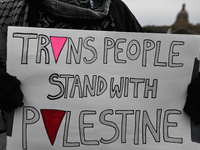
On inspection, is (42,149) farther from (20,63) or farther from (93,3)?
(93,3)

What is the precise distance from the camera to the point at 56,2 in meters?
1.02

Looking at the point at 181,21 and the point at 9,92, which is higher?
the point at 181,21

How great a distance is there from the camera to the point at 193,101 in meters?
1.00

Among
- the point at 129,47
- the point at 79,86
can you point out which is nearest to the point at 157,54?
the point at 129,47

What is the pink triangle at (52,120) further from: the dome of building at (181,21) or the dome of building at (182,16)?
the dome of building at (182,16)

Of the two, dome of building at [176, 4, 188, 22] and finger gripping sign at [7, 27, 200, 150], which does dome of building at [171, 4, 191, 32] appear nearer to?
dome of building at [176, 4, 188, 22]

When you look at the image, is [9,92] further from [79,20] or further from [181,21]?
[181,21]

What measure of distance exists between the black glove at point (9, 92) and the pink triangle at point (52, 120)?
120 millimetres

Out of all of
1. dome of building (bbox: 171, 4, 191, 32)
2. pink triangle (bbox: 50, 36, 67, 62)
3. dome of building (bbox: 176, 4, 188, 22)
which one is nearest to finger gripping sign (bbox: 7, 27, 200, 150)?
pink triangle (bbox: 50, 36, 67, 62)

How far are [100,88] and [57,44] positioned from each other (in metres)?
0.27

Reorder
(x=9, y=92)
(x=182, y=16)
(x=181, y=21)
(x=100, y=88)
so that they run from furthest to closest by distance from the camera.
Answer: (x=182, y=16), (x=181, y=21), (x=100, y=88), (x=9, y=92)

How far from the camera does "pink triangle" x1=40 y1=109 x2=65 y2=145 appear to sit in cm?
99

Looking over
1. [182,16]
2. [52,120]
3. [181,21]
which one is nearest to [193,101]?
[52,120]

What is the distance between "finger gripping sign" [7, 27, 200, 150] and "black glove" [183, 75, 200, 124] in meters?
0.03
